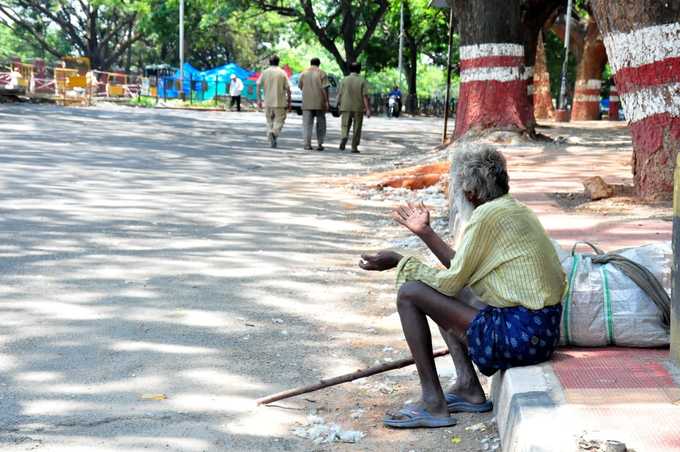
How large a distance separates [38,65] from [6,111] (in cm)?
1197

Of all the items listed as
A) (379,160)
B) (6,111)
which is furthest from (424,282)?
(6,111)

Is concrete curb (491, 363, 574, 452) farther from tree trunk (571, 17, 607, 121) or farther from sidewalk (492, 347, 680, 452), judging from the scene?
tree trunk (571, 17, 607, 121)

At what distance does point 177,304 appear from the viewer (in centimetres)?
627

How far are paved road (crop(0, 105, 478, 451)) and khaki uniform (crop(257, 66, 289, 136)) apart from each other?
500 centimetres

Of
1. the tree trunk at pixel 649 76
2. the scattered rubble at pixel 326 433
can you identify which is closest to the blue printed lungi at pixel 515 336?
the scattered rubble at pixel 326 433

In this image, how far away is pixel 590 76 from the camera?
107ft

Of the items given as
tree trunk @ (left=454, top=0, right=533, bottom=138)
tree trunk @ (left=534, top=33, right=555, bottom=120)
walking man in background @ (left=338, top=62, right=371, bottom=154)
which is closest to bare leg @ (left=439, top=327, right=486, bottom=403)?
tree trunk @ (left=454, top=0, right=533, bottom=138)

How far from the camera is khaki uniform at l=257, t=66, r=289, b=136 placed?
18234mm

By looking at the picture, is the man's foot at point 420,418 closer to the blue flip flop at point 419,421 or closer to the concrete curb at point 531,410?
the blue flip flop at point 419,421

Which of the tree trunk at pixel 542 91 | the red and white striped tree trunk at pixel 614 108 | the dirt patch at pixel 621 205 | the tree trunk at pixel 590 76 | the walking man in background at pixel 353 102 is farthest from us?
the red and white striped tree trunk at pixel 614 108

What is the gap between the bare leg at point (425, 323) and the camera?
4.23 metres

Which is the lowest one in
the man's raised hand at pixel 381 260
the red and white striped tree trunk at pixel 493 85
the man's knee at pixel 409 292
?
the man's knee at pixel 409 292

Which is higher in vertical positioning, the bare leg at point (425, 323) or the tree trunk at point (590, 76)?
the tree trunk at point (590, 76)

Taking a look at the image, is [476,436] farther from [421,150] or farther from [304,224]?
[421,150]
